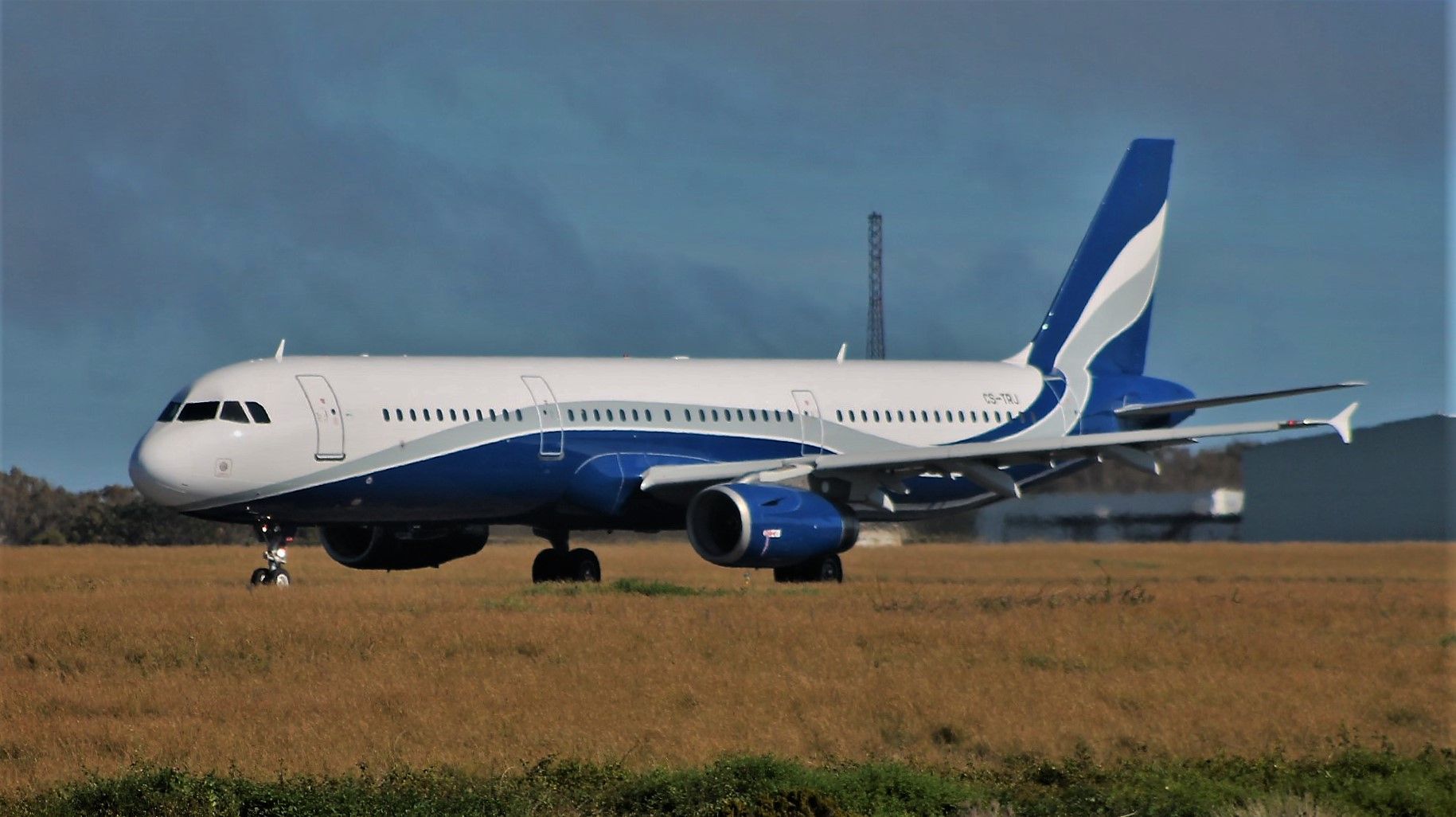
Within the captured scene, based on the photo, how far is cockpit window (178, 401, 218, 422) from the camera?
2475 cm

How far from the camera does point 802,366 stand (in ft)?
101

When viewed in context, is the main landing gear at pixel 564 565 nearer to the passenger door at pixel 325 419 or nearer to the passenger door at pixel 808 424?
the passenger door at pixel 808 424

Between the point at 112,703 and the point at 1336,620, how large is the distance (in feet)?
43.2

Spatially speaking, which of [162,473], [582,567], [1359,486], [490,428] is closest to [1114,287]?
[582,567]

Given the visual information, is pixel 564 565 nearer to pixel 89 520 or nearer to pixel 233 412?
pixel 233 412

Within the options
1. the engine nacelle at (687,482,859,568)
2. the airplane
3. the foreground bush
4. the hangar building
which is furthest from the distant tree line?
the foreground bush

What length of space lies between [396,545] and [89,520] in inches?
889

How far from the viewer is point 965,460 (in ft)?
90.2

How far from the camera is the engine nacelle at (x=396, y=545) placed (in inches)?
1116

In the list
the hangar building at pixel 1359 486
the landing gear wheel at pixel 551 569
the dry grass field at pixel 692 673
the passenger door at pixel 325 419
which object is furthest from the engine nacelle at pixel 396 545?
the hangar building at pixel 1359 486

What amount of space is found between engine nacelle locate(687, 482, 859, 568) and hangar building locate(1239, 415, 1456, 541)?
24.0m

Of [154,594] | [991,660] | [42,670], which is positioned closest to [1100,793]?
[991,660]

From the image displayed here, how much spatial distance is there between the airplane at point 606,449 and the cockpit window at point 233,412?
0.09 ft

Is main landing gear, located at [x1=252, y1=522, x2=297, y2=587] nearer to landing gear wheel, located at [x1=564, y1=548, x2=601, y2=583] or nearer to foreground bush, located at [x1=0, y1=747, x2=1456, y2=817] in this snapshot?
landing gear wheel, located at [x1=564, y1=548, x2=601, y2=583]
